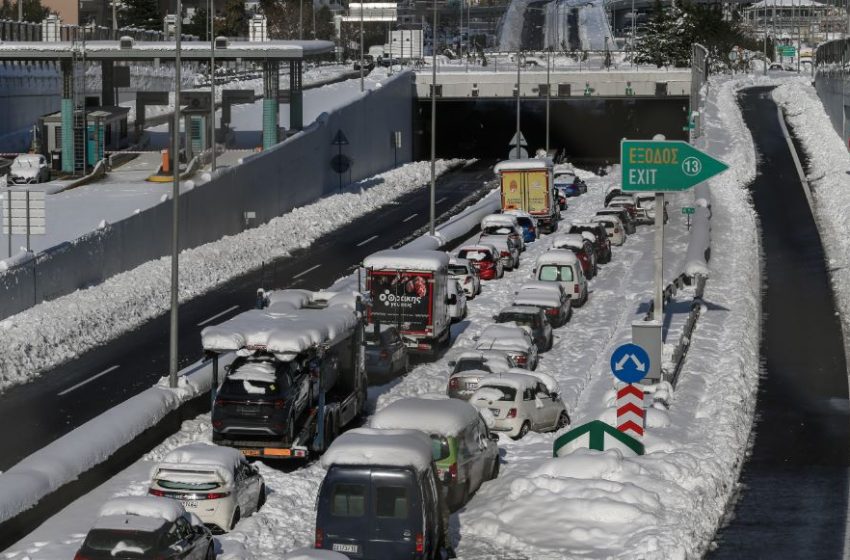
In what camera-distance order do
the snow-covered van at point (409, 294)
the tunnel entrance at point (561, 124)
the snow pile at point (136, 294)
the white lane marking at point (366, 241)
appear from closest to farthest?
the snow-covered van at point (409, 294) → the snow pile at point (136, 294) → the white lane marking at point (366, 241) → the tunnel entrance at point (561, 124)

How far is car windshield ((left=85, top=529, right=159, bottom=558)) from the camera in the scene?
20062 millimetres

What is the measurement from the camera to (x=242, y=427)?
29.0 metres

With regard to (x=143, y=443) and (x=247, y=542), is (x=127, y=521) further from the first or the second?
(x=143, y=443)

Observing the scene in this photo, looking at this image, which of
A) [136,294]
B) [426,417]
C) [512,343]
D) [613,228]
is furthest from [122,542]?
[613,228]

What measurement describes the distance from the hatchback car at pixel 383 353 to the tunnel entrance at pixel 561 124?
233ft

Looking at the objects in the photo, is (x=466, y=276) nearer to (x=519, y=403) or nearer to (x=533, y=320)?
(x=533, y=320)

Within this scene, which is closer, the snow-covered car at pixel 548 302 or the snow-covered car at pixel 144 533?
the snow-covered car at pixel 144 533

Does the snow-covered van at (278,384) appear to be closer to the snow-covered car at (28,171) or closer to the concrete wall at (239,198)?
the concrete wall at (239,198)

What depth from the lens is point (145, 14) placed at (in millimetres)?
147750

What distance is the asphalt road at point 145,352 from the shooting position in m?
34.0

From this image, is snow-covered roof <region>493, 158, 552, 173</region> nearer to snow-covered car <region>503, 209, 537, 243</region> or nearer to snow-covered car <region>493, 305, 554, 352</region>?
snow-covered car <region>503, 209, 537, 243</region>

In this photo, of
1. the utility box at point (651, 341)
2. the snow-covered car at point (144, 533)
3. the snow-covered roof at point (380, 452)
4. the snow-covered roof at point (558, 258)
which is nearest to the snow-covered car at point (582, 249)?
the snow-covered roof at point (558, 258)

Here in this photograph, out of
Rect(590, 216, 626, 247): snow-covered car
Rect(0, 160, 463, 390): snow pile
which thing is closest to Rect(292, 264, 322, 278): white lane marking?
Rect(0, 160, 463, 390): snow pile

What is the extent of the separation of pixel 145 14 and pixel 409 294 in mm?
113762
